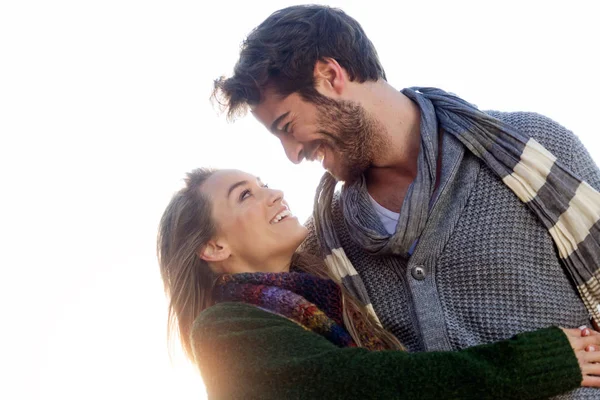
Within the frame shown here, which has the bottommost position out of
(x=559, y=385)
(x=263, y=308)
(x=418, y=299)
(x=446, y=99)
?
(x=559, y=385)

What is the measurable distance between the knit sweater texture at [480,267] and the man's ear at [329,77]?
0.47m

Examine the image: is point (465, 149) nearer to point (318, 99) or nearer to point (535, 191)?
point (535, 191)

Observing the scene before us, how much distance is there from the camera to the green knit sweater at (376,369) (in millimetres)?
1529

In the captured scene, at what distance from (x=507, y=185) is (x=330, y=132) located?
66cm

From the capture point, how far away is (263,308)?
195 centimetres

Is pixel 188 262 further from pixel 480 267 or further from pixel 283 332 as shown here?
pixel 480 267

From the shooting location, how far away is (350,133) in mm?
2391

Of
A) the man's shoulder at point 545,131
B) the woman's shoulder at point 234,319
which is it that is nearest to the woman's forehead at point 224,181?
the woman's shoulder at point 234,319

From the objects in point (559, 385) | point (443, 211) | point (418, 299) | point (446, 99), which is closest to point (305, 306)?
point (418, 299)

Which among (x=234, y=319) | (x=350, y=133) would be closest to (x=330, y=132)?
(x=350, y=133)

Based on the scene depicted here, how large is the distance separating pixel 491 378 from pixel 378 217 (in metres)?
0.86

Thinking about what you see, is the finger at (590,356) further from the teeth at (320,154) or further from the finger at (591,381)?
the teeth at (320,154)

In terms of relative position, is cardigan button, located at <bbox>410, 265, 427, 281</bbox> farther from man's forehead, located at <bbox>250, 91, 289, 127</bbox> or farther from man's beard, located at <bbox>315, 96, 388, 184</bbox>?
man's forehead, located at <bbox>250, 91, 289, 127</bbox>

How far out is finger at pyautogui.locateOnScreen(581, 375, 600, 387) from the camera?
1736 millimetres
